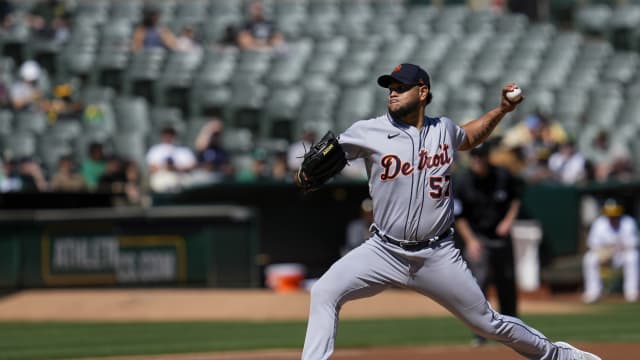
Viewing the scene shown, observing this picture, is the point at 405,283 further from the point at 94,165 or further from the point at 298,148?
the point at 298,148

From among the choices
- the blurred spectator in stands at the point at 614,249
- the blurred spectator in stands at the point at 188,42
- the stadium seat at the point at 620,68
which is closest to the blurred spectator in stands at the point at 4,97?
the blurred spectator in stands at the point at 188,42

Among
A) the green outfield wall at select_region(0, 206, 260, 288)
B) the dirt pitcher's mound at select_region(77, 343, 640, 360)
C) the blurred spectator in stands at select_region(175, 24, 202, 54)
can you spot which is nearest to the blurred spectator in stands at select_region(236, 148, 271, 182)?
the green outfield wall at select_region(0, 206, 260, 288)

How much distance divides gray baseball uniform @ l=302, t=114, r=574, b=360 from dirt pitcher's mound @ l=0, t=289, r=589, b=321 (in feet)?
24.0

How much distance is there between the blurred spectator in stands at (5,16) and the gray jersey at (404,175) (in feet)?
47.2

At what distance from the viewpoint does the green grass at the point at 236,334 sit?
10.8 meters

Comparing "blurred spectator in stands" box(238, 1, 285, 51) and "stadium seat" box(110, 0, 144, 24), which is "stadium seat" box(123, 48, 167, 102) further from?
"stadium seat" box(110, 0, 144, 24)

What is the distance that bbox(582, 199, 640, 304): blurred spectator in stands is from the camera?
1639 centimetres

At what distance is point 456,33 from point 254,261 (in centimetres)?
891

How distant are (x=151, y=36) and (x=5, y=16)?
2.40 m

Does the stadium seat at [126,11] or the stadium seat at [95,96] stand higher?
the stadium seat at [126,11]

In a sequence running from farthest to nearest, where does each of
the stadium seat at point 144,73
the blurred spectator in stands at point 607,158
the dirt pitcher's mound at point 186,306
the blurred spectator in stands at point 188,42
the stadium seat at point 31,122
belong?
the blurred spectator in stands at point 188,42
the stadium seat at point 144,73
the blurred spectator in stands at point 607,158
the stadium seat at point 31,122
the dirt pitcher's mound at point 186,306

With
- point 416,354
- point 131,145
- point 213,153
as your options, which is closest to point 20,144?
point 131,145

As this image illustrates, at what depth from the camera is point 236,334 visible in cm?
1218

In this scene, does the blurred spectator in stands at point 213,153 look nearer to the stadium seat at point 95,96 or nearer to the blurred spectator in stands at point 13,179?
the stadium seat at point 95,96
